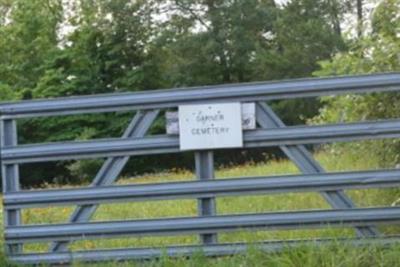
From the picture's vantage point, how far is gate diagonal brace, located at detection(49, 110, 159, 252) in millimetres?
4754

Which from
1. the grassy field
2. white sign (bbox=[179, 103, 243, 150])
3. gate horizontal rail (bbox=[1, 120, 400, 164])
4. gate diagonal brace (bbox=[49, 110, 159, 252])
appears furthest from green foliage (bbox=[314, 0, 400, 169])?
gate diagonal brace (bbox=[49, 110, 159, 252])

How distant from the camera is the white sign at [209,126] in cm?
463

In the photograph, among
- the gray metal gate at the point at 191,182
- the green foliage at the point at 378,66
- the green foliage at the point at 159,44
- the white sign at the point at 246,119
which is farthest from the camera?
the green foliage at the point at 159,44

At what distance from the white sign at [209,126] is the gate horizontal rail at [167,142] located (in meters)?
0.08

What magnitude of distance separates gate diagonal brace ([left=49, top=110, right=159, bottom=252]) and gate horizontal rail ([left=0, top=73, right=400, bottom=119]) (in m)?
0.09

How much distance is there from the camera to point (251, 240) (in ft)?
15.2

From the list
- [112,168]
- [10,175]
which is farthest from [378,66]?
[10,175]

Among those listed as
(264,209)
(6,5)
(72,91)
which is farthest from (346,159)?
(6,5)

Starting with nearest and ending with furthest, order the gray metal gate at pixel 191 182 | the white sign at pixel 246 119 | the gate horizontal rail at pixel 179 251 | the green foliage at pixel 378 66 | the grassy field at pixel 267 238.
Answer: the grassy field at pixel 267 238, the gate horizontal rail at pixel 179 251, the gray metal gate at pixel 191 182, the white sign at pixel 246 119, the green foliage at pixel 378 66

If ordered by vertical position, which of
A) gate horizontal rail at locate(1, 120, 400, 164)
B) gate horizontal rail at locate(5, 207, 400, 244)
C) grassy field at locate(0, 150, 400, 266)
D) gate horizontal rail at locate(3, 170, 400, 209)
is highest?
gate horizontal rail at locate(1, 120, 400, 164)

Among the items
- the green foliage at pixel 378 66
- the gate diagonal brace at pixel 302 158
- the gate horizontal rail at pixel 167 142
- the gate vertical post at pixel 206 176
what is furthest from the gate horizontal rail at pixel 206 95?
the green foliage at pixel 378 66

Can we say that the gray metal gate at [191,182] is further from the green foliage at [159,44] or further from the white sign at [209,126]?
the green foliage at [159,44]

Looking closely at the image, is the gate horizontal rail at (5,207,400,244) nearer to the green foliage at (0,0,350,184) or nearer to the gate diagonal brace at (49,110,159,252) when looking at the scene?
the gate diagonal brace at (49,110,159,252)

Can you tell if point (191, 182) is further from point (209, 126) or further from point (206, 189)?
point (209, 126)
